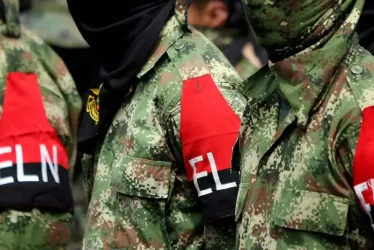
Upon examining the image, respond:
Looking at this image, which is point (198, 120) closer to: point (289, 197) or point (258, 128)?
point (258, 128)

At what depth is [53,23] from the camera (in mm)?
5844

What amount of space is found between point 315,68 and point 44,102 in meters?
1.90

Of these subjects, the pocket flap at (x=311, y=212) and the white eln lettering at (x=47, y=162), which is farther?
the white eln lettering at (x=47, y=162)

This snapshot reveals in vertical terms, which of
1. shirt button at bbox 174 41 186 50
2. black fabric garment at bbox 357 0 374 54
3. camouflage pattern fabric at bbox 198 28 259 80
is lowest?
shirt button at bbox 174 41 186 50

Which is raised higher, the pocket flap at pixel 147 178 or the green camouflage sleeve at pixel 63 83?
the green camouflage sleeve at pixel 63 83

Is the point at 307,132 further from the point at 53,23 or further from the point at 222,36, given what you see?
the point at 53,23

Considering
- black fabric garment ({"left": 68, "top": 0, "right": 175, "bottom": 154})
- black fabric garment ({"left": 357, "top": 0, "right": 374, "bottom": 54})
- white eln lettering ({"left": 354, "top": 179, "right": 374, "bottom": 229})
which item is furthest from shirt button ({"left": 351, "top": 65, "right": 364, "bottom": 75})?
black fabric garment ({"left": 357, "top": 0, "right": 374, "bottom": 54})

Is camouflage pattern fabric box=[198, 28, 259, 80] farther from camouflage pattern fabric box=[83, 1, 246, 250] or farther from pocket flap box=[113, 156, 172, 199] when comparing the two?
pocket flap box=[113, 156, 172, 199]

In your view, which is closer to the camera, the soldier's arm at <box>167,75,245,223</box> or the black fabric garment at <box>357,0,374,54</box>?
the soldier's arm at <box>167,75,245,223</box>

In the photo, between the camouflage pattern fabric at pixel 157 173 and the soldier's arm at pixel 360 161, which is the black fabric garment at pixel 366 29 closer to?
the camouflage pattern fabric at pixel 157 173

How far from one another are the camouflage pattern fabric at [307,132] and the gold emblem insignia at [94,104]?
101cm

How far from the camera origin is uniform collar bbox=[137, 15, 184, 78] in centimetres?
369

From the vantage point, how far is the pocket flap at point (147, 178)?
11.7 ft

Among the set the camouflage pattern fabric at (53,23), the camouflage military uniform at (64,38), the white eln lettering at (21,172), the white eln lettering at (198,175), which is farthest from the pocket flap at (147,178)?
the camouflage pattern fabric at (53,23)
